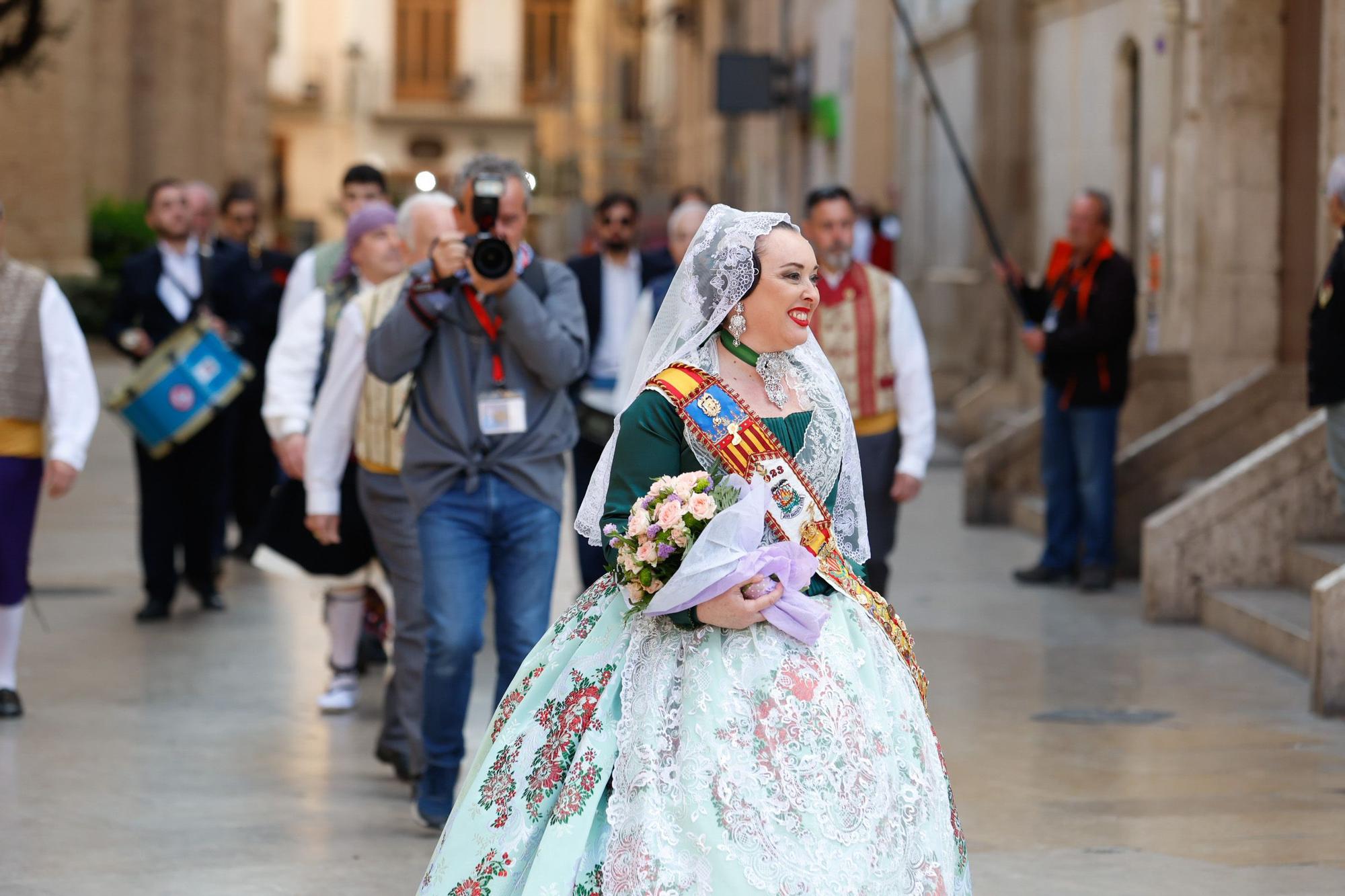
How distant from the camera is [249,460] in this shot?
Answer: 41.3 ft

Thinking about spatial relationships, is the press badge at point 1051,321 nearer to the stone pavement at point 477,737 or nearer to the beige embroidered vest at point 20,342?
Result: the stone pavement at point 477,737

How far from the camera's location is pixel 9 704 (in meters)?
8.16

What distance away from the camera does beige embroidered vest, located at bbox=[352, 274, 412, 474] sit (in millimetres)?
6848

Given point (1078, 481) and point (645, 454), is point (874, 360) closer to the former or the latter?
point (1078, 481)

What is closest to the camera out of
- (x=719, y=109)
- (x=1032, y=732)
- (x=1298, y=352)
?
(x=1032, y=732)

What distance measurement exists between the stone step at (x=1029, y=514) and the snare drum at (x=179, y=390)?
18.0 feet

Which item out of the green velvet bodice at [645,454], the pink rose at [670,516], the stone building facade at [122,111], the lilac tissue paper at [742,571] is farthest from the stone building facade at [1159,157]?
the stone building facade at [122,111]

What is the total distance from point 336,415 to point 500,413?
3.49 feet

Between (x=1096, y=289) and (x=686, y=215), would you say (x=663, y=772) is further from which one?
(x=1096, y=289)

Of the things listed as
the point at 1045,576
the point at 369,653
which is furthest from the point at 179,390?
the point at 1045,576

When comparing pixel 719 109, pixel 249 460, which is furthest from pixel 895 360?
pixel 719 109

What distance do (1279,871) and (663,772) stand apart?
103 inches

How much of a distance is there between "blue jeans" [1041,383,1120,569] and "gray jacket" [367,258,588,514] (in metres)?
5.75

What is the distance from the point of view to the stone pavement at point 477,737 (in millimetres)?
6074
